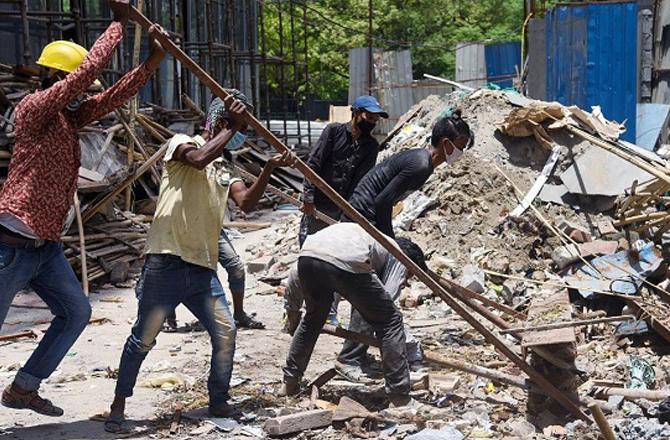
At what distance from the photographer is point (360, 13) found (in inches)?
1485

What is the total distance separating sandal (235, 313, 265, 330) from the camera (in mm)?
8625

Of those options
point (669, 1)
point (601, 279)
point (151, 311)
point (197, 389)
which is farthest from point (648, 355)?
Answer: point (669, 1)

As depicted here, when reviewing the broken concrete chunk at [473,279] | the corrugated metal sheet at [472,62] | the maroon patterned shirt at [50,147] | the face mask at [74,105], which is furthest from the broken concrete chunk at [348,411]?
the corrugated metal sheet at [472,62]

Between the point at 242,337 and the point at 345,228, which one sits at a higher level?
the point at 345,228

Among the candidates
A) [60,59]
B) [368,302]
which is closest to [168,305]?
[368,302]

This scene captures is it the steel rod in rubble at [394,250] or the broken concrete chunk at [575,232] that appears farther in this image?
the broken concrete chunk at [575,232]

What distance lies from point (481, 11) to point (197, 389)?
107 ft

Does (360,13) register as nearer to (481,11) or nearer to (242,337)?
(481,11)

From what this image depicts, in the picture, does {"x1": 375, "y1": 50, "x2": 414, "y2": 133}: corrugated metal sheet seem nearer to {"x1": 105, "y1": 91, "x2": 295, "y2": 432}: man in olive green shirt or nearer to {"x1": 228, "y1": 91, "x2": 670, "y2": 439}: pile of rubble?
{"x1": 228, "y1": 91, "x2": 670, "y2": 439}: pile of rubble

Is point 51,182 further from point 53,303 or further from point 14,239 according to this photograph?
point 53,303

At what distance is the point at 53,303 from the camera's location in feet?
18.3

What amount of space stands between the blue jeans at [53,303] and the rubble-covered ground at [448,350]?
1.22 ft

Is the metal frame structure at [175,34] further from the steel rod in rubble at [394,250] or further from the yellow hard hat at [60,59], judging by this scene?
the steel rod in rubble at [394,250]

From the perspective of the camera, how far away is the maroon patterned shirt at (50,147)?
16.9ft
